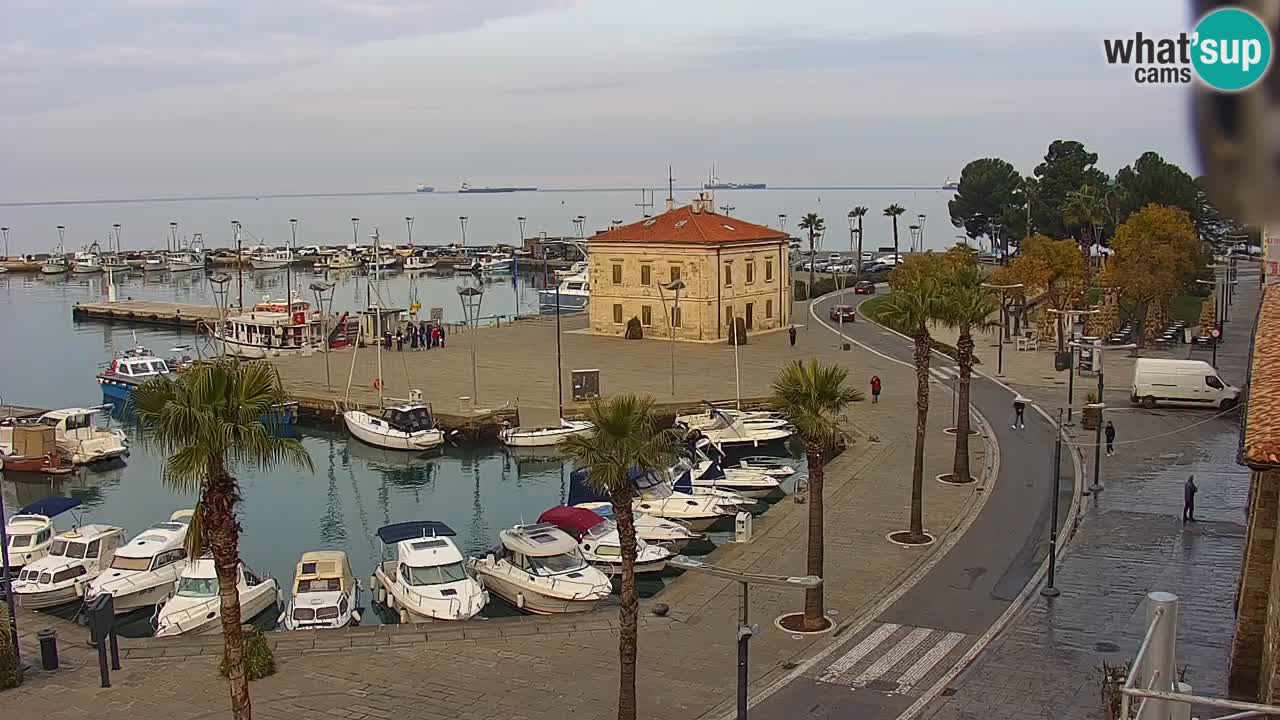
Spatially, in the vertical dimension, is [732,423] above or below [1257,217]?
below

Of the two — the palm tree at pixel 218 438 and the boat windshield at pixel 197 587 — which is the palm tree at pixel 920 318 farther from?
the palm tree at pixel 218 438

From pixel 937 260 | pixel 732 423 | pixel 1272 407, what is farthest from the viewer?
pixel 937 260

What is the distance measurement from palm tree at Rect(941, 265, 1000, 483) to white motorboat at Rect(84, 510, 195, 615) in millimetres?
21555

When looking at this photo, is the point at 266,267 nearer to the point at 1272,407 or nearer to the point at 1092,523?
the point at 1092,523

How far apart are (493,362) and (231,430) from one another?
49688 millimetres

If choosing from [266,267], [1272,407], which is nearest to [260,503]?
[1272,407]

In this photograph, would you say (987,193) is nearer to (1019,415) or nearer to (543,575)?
(1019,415)

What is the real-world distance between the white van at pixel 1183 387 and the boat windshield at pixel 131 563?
36990 millimetres

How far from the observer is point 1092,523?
101 feet

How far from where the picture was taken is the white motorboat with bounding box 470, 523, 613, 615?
27.8 meters

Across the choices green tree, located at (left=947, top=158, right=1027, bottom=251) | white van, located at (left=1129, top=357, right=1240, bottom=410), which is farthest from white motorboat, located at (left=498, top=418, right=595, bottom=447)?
green tree, located at (left=947, top=158, right=1027, bottom=251)

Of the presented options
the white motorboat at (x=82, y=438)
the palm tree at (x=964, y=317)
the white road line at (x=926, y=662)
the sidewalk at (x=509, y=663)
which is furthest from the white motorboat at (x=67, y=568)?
the palm tree at (x=964, y=317)

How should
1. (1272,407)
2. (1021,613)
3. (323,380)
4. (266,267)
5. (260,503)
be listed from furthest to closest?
1. (266,267)
2. (323,380)
3. (260,503)
4. (1021,613)
5. (1272,407)

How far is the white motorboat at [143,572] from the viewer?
29.1 metres
